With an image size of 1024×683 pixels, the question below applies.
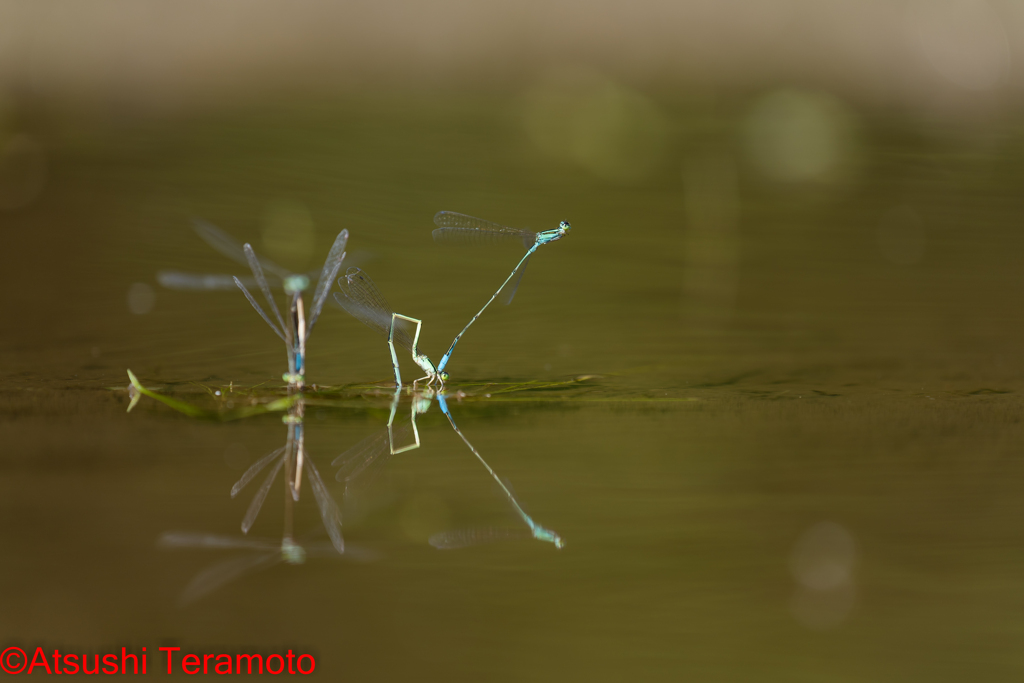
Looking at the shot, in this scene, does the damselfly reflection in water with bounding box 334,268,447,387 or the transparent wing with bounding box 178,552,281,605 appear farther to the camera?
the damselfly reflection in water with bounding box 334,268,447,387

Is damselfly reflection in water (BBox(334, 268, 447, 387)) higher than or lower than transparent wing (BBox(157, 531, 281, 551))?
higher

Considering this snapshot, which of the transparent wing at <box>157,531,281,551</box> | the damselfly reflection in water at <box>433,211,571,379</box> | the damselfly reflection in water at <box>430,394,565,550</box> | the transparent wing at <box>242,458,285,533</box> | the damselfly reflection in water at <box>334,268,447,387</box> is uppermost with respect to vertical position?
the damselfly reflection in water at <box>433,211,571,379</box>

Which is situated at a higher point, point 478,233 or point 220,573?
point 478,233

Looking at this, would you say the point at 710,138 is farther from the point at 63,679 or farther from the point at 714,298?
the point at 63,679

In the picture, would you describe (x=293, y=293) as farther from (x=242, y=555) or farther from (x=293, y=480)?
(x=242, y=555)

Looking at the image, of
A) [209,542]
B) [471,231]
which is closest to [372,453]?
[209,542]

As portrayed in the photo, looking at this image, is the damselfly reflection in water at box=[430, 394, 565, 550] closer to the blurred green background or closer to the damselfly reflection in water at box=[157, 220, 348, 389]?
the blurred green background

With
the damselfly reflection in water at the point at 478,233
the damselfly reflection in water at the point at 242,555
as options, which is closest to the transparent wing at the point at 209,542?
the damselfly reflection in water at the point at 242,555

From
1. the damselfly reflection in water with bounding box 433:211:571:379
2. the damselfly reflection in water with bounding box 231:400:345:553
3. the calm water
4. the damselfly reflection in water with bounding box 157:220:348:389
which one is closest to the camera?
the calm water

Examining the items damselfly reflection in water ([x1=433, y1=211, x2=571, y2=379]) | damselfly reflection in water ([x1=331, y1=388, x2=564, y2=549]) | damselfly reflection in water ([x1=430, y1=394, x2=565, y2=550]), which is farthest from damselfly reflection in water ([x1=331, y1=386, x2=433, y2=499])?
damselfly reflection in water ([x1=433, y1=211, x2=571, y2=379])
